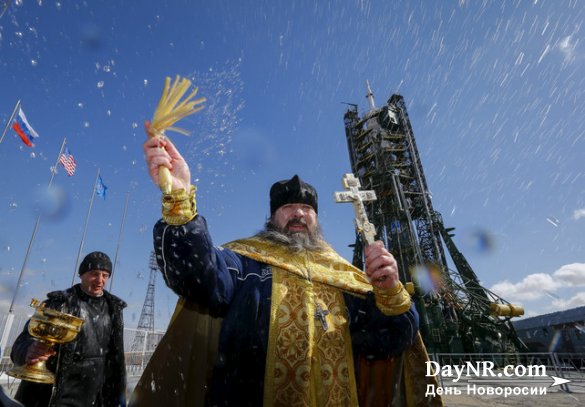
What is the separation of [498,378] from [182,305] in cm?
1644

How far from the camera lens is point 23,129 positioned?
40.4 feet

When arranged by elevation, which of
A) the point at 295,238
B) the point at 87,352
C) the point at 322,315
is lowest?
the point at 87,352

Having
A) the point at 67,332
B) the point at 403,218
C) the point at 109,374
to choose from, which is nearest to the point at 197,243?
the point at 67,332

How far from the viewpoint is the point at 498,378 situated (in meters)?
13.8

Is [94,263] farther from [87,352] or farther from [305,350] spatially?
Result: [305,350]

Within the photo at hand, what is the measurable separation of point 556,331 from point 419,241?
11471 mm

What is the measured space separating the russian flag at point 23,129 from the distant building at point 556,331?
106 feet

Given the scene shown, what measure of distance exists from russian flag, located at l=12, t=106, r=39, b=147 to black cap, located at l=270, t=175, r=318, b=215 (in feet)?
44.3

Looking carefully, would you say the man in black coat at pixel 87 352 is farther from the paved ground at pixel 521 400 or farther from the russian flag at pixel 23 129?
the russian flag at pixel 23 129

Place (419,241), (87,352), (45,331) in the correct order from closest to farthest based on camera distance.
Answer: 1. (45,331)
2. (87,352)
3. (419,241)

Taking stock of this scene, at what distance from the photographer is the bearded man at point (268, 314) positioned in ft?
6.12

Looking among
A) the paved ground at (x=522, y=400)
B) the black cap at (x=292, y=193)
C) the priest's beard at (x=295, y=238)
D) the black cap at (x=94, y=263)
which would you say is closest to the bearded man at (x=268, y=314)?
the priest's beard at (x=295, y=238)

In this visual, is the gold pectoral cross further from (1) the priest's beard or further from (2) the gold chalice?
(2) the gold chalice

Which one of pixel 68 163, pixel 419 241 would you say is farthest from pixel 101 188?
pixel 419 241
